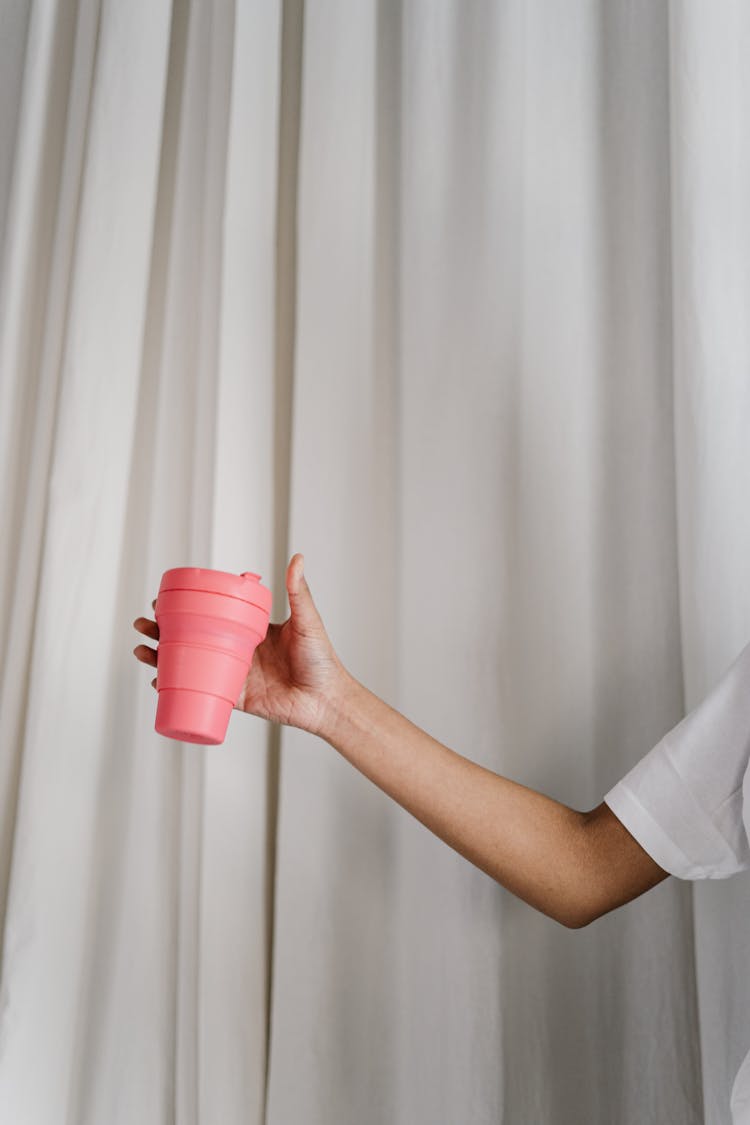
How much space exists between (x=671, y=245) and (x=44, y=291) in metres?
0.81

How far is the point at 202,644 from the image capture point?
71cm

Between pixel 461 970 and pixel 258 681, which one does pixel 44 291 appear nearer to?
pixel 258 681

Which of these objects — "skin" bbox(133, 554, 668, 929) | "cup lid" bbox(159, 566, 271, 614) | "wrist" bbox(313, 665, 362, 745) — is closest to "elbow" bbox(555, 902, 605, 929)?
"skin" bbox(133, 554, 668, 929)

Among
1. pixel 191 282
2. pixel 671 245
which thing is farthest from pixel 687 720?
pixel 191 282

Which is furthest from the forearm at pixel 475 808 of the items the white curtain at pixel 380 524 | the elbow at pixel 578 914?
the white curtain at pixel 380 524

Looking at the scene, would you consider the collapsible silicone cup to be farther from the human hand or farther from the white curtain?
the white curtain

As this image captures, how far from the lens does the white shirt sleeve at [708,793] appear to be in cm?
76

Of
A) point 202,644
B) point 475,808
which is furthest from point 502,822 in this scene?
point 202,644

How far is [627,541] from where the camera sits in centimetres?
96

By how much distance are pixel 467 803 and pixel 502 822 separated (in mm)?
34

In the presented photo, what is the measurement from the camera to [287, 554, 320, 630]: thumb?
784 millimetres

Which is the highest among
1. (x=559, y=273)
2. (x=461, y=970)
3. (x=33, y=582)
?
(x=559, y=273)

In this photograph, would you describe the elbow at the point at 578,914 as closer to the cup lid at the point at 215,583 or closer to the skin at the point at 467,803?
the skin at the point at 467,803

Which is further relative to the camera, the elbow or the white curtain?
the white curtain
